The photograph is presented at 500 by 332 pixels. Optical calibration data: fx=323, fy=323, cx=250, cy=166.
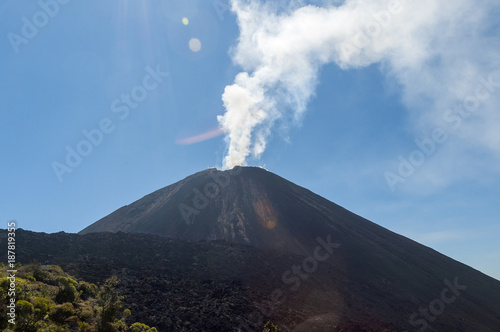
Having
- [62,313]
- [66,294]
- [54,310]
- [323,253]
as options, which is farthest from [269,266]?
[54,310]

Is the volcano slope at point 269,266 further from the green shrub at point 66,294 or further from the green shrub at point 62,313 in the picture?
the green shrub at point 62,313

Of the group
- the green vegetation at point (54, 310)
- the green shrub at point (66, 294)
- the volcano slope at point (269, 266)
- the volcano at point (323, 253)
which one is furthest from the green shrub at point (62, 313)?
the volcano at point (323, 253)

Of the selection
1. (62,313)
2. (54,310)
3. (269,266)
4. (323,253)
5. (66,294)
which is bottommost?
(62,313)

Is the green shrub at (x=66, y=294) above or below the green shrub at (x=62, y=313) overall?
above

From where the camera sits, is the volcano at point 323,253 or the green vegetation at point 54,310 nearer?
the green vegetation at point 54,310

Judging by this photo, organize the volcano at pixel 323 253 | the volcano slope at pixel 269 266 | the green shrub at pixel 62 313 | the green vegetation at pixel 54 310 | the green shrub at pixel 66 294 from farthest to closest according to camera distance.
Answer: the volcano at pixel 323 253 < the volcano slope at pixel 269 266 < the green shrub at pixel 66 294 < the green shrub at pixel 62 313 < the green vegetation at pixel 54 310

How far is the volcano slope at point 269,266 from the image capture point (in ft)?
93.6

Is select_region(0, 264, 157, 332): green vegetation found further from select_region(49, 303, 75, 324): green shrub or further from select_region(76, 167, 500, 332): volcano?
select_region(76, 167, 500, 332): volcano

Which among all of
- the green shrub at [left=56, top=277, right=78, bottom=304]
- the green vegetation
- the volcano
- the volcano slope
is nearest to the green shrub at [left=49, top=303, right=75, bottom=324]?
the green vegetation

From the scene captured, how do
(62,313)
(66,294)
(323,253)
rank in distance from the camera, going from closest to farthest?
(62,313)
(66,294)
(323,253)

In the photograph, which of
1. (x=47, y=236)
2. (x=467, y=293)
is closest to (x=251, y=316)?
(x=47, y=236)

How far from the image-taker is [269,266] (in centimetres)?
4094

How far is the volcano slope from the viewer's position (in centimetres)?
2852

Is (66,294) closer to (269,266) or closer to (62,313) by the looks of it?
(62,313)
